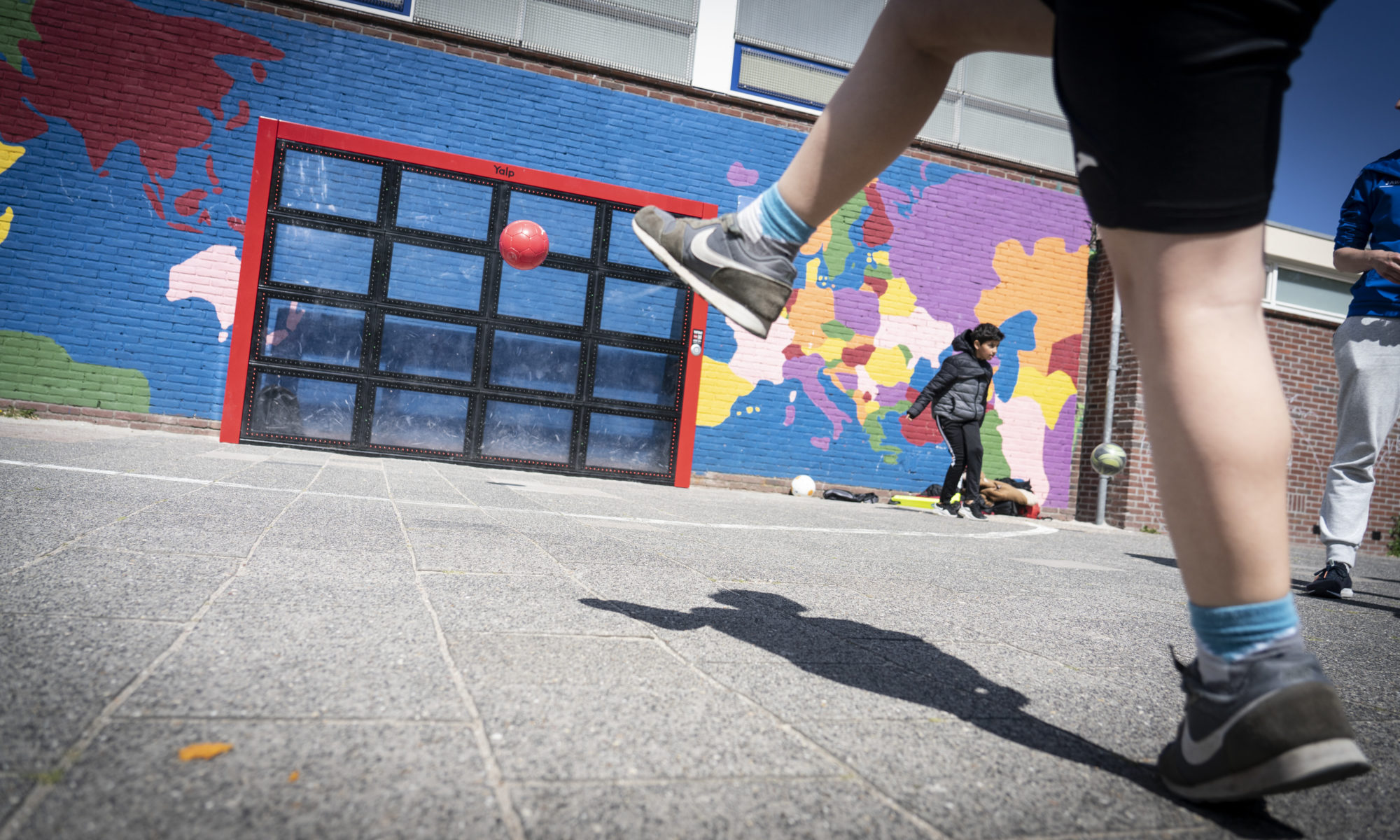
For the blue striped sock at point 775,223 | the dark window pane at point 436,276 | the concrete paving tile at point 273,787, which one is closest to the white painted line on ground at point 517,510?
the blue striped sock at point 775,223

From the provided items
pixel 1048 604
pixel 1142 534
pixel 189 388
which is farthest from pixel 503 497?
pixel 1142 534

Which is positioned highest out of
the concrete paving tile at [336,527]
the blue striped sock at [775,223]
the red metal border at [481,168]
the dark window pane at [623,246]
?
the red metal border at [481,168]

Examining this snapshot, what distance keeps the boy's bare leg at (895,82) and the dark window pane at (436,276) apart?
7.79m

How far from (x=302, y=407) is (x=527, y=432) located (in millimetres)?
2314

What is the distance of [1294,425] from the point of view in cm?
1038

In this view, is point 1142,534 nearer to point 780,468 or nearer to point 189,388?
point 780,468

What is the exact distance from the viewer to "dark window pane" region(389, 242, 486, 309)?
27.8 feet

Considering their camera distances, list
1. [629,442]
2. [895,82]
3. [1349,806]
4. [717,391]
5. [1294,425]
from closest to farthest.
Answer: [1349,806] → [895,82] → [629,442] → [717,391] → [1294,425]

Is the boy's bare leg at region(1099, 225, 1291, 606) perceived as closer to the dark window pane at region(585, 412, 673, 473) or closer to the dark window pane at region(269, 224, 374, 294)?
the dark window pane at region(585, 412, 673, 473)

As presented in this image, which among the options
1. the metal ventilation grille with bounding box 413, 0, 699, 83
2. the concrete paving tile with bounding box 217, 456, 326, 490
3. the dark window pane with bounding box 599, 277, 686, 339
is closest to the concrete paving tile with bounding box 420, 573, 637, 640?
the concrete paving tile with bounding box 217, 456, 326, 490

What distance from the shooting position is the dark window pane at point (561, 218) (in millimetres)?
8852

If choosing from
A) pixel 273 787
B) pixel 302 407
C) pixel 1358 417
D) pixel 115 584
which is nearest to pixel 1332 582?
pixel 1358 417

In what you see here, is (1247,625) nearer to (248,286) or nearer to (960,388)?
(960,388)

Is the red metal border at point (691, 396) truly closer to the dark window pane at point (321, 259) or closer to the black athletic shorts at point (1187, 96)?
the dark window pane at point (321, 259)
